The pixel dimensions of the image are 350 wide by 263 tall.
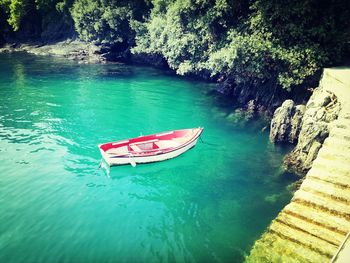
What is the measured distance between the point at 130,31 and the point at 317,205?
44.8 m

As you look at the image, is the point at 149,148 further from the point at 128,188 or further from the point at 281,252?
the point at 281,252

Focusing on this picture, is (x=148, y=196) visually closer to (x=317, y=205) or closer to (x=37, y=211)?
(x=37, y=211)

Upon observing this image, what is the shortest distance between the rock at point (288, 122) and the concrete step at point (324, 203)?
10.1 meters

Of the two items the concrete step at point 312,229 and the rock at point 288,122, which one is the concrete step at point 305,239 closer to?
the concrete step at point 312,229

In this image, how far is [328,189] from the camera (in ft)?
42.2

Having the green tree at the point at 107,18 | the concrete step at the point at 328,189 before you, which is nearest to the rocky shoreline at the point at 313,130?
the concrete step at the point at 328,189

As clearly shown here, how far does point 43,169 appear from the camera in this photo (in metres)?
20.0

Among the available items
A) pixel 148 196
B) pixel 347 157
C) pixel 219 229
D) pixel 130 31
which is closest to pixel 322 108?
pixel 347 157

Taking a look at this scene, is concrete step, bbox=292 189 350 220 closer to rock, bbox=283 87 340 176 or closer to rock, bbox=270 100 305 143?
rock, bbox=283 87 340 176

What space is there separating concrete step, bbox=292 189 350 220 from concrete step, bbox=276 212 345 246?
0.80 m

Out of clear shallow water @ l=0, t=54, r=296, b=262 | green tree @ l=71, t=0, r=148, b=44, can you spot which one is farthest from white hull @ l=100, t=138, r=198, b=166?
green tree @ l=71, t=0, r=148, b=44

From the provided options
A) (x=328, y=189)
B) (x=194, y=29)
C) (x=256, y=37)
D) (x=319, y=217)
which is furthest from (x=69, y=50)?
(x=319, y=217)

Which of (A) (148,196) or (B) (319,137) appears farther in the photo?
(B) (319,137)

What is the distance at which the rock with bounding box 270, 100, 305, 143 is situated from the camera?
22.4 meters
